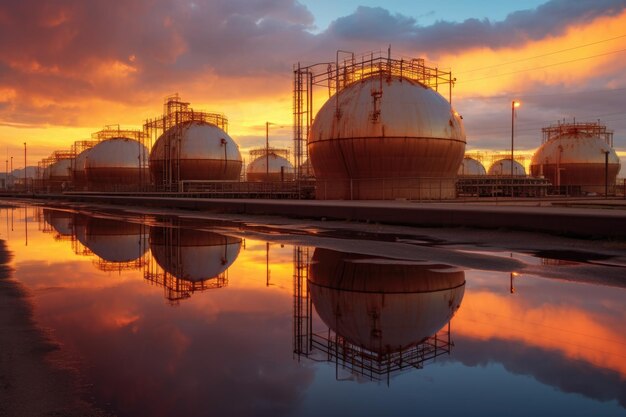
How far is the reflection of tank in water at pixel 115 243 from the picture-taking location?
35.8 feet

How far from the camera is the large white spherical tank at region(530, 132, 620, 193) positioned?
209 feet

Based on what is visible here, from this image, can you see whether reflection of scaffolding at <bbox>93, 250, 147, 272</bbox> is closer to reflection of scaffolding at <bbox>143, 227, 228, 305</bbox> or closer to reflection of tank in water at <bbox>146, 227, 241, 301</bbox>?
reflection of scaffolding at <bbox>143, 227, 228, 305</bbox>

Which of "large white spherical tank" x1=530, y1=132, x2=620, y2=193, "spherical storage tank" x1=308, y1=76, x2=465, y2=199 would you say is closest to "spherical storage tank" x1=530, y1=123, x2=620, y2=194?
"large white spherical tank" x1=530, y1=132, x2=620, y2=193

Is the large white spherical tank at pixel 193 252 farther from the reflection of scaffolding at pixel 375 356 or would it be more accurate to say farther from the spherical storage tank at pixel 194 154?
the spherical storage tank at pixel 194 154

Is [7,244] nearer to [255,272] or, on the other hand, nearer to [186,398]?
[255,272]

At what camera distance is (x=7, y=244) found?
14703mm

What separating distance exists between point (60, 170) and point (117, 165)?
40118 millimetres

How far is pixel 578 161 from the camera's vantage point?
2539 inches

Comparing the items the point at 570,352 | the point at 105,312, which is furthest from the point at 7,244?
the point at 570,352

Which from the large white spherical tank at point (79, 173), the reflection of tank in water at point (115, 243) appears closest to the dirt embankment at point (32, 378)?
the reflection of tank in water at point (115, 243)

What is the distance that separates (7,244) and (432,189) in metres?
26.7

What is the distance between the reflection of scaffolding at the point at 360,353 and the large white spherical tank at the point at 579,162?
203 feet

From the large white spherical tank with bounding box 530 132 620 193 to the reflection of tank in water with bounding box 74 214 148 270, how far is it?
5397cm

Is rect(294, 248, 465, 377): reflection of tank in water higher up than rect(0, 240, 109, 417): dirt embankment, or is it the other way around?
rect(294, 248, 465, 377): reflection of tank in water
